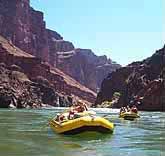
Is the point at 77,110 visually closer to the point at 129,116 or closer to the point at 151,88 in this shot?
the point at 129,116

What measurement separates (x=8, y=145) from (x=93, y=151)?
536 centimetres

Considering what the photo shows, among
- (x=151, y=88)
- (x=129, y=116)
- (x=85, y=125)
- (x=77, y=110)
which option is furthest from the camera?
(x=151, y=88)

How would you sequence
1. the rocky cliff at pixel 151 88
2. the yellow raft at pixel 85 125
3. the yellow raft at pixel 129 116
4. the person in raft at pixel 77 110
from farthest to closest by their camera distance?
the rocky cliff at pixel 151 88, the yellow raft at pixel 129 116, the person in raft at pixel 77 110, the yellow raft at pixel 85 125

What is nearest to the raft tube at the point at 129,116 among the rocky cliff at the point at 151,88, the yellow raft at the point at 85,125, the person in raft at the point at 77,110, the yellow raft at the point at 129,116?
the yellow raft at the point at 129,116

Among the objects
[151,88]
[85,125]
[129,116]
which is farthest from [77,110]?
[151,88]

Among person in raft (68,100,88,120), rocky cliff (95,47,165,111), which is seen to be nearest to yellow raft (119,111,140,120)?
person in raft (68,100,88,120)

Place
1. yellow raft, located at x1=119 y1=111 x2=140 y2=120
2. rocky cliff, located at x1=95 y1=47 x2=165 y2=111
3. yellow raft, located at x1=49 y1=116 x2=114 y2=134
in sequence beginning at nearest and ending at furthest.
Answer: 1. yellow raft, located at x1=49 y1=116 x2=114 y2=134
2. yellow raft, located at x1=119 y1=111 x2=140 y2=120
3. rocky cliff, located at x1=95 y1=47 x2=165 y2=111

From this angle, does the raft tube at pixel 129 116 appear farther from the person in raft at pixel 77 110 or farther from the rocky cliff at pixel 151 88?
the rocky cliff at pixel 151 88

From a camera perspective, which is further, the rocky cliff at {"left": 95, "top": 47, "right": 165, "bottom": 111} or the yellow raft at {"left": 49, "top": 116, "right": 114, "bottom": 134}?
the rocky cliff at {"left": 95, "top": 47, "right": 165, "bottom": 111}

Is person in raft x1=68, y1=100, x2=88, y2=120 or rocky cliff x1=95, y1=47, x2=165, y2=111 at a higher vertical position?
rocky cliff x1=95, y1=47, x2=165, y2=111

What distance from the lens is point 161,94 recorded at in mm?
146500

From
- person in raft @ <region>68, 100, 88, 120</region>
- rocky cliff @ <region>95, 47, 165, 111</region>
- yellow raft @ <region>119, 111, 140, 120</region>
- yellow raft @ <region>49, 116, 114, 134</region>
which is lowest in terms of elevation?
yellow raft @ <region>49, 116, 114, 134</region>

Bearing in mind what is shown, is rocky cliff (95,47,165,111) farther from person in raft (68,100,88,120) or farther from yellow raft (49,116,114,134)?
yellow raft (49,116,114,134)

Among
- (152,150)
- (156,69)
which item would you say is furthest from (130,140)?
(156,69)
